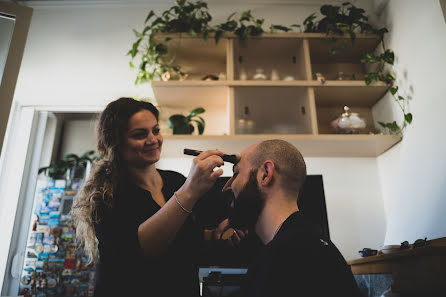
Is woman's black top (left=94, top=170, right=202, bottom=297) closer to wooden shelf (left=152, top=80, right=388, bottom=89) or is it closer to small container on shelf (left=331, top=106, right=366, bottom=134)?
wooden shelf (left=152, top=80, right=388, bottom=89)

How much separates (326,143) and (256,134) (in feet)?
1.75

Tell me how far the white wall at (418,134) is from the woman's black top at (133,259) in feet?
4.70

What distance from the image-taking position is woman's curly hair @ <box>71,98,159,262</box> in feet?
4.03

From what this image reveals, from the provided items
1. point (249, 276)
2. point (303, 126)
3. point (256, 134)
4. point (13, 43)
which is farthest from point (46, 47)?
point (249, 276)

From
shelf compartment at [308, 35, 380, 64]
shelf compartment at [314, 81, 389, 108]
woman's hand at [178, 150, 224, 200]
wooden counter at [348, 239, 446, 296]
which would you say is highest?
shelf compartment at [308, 35, 380, 64]

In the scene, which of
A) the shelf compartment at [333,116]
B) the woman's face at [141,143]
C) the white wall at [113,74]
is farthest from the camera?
the shelf compartment at [333,116]

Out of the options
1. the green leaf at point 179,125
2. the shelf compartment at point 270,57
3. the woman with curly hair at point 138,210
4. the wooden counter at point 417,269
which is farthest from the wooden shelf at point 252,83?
the wooden counter at point 417,269

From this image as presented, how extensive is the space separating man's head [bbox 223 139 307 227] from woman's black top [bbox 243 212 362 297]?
265 millimetres

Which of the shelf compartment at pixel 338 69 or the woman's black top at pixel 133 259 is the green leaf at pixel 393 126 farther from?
the woman's black top at pixel 133 259

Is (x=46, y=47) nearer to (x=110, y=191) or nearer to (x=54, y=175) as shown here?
(x=54, y=175)

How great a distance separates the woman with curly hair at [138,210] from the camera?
1060 millimetres

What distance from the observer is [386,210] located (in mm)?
2414

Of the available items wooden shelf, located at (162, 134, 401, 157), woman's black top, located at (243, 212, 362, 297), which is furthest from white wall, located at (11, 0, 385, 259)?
woman's black top, located at (243, 212, 362, 297)

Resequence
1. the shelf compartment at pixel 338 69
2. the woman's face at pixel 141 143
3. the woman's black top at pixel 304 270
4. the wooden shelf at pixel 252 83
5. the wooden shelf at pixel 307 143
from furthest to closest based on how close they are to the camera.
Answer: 1. the shelf compartment at pixel 338 69
2. the wooden shelf at pixel 252 83
3. the wooden shelf at pixel 307 143
4. the woman's face at pixel 141 143
5. the woman's black top at pixel 304 270
